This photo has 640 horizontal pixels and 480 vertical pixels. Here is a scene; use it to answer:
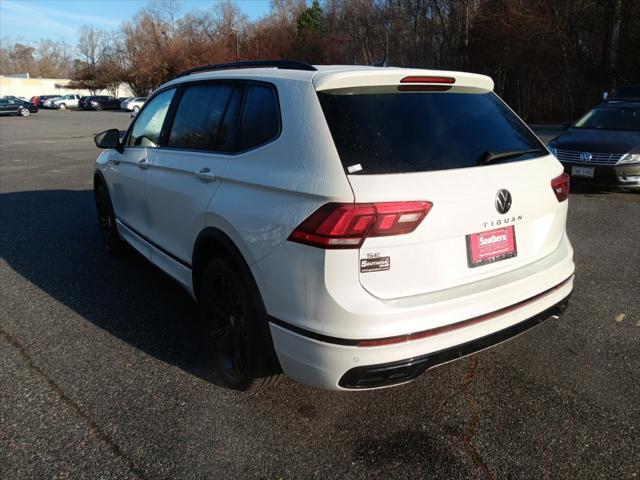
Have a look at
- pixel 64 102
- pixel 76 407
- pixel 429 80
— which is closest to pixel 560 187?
pixel 429 80

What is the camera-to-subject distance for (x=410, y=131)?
2514 millimetres

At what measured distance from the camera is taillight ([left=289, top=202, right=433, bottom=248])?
219cm

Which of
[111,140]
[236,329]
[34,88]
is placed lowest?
[236,329]

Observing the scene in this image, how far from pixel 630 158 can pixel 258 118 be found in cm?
724

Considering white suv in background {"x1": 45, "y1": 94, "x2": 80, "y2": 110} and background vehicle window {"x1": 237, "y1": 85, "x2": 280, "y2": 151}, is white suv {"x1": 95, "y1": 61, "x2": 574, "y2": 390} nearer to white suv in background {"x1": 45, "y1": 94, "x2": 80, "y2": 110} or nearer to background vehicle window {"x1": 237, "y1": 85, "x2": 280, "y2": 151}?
background vehicle window {"x1": 237, "y1": 85, "x2": 280, "y2": 151}

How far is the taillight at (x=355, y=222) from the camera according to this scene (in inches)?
86.3

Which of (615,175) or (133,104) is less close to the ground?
(133,104)

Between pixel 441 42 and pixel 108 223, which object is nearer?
pixel 108 223

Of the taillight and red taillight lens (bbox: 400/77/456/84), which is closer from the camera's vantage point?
the taillight

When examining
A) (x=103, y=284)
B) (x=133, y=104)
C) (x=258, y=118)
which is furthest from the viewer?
(x=133, y=104)

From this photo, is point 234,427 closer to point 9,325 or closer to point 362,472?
point 362,472

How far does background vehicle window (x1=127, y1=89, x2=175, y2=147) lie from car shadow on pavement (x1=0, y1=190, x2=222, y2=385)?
1254 millimetres

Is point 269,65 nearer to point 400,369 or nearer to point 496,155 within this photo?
point 496,155

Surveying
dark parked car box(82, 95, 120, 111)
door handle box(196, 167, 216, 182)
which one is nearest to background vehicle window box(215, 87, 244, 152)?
door handle box(196, 167, 216, 182)
